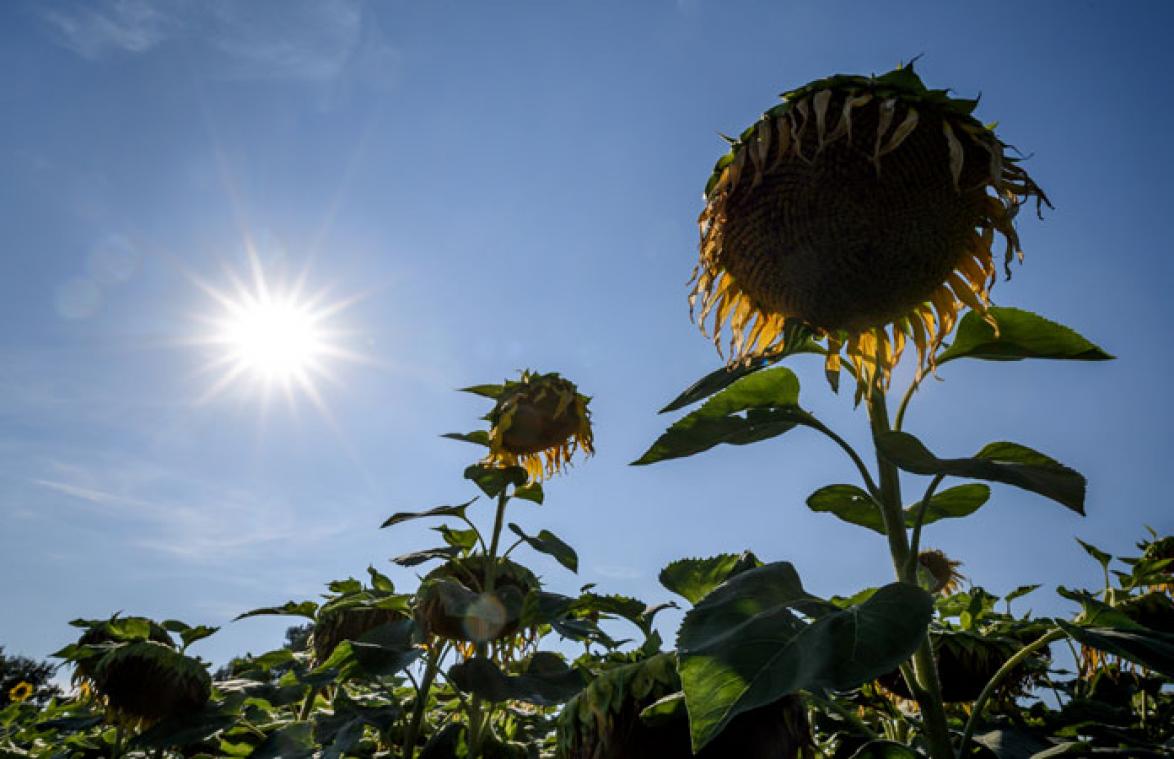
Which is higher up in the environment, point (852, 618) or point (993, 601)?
point (993, 601)

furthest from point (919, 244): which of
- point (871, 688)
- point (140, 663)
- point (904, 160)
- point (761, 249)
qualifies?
point (140, 663)

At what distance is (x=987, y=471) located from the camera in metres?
1.37

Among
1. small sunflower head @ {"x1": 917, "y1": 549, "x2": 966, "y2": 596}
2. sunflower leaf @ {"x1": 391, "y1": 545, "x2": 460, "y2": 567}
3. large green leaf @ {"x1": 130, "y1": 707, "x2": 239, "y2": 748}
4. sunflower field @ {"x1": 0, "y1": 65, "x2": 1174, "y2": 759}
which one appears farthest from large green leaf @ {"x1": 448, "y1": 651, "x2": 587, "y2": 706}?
small sunflower head @ {"x1": 917, "y1": 549, "x2": 966, "y2": 596}

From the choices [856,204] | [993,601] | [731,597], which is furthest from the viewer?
[993,601]

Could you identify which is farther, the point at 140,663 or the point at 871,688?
the point at 140,663

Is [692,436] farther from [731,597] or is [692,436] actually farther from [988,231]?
[988,231]

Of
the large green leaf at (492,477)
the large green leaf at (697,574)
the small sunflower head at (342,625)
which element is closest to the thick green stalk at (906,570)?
the large green leaf at (697,574)

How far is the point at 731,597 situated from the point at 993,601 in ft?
10.8

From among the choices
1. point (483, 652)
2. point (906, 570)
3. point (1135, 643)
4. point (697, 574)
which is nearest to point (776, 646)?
point (906, 570)

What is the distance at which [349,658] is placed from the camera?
2.84 meters

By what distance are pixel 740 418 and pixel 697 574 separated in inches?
22.9

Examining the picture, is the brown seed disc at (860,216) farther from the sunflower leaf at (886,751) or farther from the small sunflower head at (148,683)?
the small sunflower head at (148,683)

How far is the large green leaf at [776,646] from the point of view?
1090mm

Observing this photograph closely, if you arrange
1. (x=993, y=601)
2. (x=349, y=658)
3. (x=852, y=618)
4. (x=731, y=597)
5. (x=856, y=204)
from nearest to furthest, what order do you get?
Answer: (x=852, y=618) → (x=731, y=597) → (x=856, y=204) → (x=349, y=658) → (x=993, y=601)
